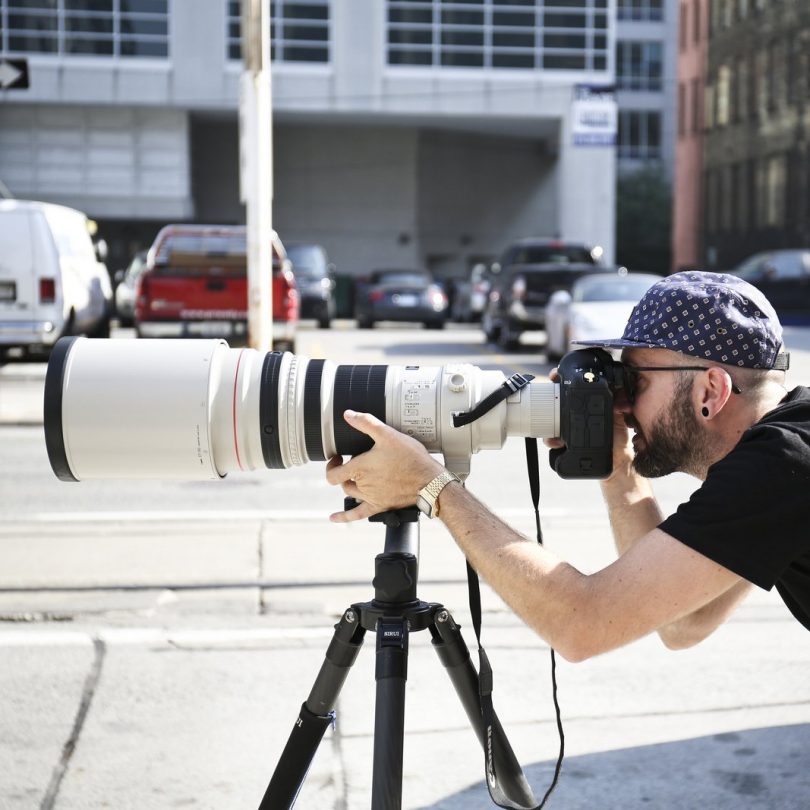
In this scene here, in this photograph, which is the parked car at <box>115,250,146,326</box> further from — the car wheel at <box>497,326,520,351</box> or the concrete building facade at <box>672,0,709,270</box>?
the concrete building facade at <box>672,0,709,270</box>

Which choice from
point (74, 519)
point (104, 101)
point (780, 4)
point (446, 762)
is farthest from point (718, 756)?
point (780, 4)

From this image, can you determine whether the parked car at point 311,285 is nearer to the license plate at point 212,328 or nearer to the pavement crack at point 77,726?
the license plate at point 212,328

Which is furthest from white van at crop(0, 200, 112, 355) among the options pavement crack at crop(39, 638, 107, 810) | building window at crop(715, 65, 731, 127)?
building window at crop(715, 65, 731, 127)

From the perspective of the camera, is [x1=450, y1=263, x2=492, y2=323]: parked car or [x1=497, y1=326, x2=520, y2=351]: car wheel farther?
[x1=450, y1=263, x2=492, y2=323]: parked car

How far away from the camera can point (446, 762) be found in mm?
3791

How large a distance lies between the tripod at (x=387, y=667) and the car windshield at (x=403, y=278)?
77.7 feet

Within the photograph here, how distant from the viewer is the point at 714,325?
8.09 feet

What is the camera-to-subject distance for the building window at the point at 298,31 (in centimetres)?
3869

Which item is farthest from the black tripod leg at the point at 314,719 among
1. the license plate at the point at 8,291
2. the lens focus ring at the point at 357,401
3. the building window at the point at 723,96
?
the building window at the point at 723,96

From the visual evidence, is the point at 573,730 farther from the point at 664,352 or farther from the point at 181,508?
the point at 181,508

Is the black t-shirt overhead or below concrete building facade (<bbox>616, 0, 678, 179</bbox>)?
below

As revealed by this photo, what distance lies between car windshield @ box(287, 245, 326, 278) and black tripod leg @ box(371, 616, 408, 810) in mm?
23963

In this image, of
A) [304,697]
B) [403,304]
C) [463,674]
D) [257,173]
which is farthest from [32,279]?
[463,674]

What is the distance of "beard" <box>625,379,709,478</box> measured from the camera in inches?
98.7
